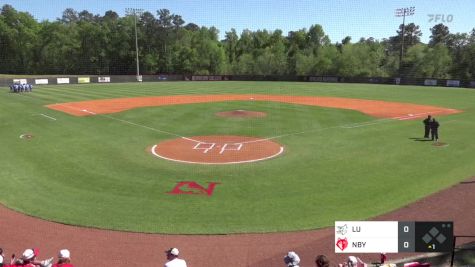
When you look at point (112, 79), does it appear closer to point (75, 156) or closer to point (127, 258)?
point (75, 156)

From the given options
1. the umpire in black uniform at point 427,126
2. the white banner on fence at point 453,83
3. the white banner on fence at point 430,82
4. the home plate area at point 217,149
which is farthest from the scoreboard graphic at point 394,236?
the white banner on fence at point 430,82

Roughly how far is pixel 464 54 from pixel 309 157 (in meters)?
59.3

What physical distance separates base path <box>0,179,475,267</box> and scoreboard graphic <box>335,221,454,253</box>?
165 centimetres

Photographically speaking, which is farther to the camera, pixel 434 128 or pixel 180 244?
pixel 434 128

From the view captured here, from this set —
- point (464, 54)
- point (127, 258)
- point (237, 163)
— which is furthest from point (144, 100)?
point (464, 54)

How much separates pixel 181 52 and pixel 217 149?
74.7 m

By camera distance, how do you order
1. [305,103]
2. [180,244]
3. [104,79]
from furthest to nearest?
[104,79]
[305,103]
[180,244]

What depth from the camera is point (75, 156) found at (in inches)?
754

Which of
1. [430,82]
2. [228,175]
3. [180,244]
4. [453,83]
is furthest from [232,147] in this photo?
[430,82]

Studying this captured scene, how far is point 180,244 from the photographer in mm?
10375

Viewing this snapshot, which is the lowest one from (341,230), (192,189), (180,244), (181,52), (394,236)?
(180,244)

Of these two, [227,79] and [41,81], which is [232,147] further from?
[227,79]

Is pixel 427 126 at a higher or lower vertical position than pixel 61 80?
lower

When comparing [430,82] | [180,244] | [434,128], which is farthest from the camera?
[430,82]
